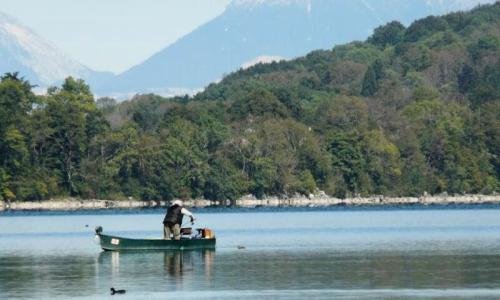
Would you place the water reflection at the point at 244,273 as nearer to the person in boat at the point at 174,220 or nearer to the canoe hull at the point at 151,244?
the canoe hull at the point at 151,244

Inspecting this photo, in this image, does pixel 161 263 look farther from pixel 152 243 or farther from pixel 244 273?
pixel 152 243

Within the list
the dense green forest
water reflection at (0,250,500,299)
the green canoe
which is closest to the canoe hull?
the green canoe

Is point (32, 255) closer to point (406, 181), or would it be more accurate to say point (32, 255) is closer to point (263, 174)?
point (263, 174)

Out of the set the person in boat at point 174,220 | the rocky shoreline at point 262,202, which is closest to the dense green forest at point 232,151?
the rocky shoreline at point 262,202

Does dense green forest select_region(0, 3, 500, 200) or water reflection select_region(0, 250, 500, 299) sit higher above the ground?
dense green forest select_region(0, 3, 500, 200)

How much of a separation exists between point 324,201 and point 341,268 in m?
109

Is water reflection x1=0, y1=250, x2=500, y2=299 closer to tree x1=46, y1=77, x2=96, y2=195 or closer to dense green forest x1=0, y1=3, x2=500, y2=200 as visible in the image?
dense green forest x1=0, y1=3, x2=500, y2=200

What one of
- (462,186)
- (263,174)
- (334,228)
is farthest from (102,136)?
(334,228)

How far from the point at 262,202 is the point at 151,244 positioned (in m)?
95.7

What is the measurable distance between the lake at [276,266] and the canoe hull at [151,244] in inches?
25.9

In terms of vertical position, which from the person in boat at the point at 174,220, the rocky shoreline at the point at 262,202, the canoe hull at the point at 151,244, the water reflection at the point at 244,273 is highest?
the rocky shoreline at the point at 262,202

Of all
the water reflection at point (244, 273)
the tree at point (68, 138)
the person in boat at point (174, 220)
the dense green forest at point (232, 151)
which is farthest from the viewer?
the tree at point (68, 138)

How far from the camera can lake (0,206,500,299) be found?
39.0 meters

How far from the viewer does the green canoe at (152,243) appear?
57.9 meters
